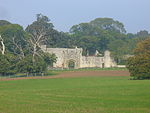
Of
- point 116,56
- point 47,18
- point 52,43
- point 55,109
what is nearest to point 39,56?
point 116,56

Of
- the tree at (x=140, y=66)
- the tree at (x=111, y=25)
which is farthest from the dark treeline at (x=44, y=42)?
the tree at (x=140, y=66)

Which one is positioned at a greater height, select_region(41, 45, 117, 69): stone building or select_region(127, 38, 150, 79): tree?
select_region(41, 45, 117, 69): stone building

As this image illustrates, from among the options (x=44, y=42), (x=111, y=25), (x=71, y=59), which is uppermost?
(x=111, y=25)

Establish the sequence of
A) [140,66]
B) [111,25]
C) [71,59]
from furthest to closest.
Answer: [111,25] → [71,59] → [140,66]

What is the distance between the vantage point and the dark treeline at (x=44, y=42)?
52.6 meters

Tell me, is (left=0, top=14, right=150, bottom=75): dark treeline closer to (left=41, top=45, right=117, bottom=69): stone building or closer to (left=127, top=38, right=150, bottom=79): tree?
(left=41, top=45, right=117, bottom=69): stone building

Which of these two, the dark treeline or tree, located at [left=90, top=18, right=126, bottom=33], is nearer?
the dark treeline

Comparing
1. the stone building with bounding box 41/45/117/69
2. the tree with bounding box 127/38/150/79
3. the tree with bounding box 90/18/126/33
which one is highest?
the tree with bounding box 90/18/126/33

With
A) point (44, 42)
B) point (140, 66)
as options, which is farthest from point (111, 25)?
point (140, 66)

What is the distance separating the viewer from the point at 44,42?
81.2 m

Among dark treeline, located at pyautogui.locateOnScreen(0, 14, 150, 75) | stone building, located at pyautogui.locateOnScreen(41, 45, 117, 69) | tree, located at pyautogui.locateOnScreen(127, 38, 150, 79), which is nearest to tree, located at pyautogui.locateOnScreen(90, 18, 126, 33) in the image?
dark treeline, located at pyautogui.locateOnScreen(0, 14, 150, 75)

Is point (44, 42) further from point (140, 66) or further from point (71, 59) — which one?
point (140, 66)

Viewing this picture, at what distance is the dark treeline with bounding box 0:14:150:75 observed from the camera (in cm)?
5256

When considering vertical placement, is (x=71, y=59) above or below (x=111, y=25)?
below
